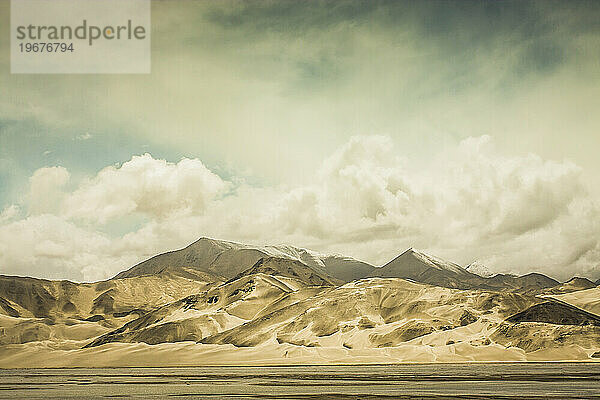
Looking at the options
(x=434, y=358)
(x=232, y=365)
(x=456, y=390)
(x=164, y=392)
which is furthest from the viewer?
(x=232, y=365)

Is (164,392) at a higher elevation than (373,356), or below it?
higher

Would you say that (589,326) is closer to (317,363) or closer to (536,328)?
(536,328)

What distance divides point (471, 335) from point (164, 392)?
136 meters

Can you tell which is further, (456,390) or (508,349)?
(508,349)

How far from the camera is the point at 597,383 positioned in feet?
267

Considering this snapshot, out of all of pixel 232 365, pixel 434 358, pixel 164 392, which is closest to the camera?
pixel 164 392

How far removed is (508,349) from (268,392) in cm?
12034

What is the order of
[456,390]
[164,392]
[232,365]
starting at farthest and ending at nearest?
1. [232,365]
2. [164,392]
3. [456,390]

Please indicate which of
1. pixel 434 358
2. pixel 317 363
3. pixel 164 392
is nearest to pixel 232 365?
pixel 317 363

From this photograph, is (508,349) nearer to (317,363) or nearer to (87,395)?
(317,363)

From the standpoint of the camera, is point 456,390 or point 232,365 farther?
point 232,365

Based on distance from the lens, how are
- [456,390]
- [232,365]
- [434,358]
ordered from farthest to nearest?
[232,365], [434,358], [456,390]

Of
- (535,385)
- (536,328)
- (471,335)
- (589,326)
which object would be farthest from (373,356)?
(535,385)

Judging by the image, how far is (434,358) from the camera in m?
180
